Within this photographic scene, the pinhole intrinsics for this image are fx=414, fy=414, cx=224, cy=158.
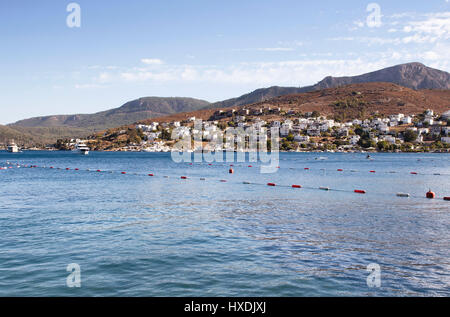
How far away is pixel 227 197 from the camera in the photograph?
38.3 metres
